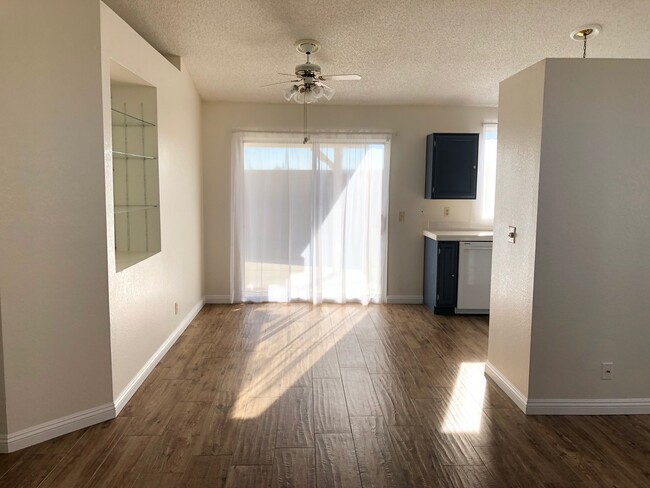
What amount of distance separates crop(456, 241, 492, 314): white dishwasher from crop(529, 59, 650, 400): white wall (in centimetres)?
245

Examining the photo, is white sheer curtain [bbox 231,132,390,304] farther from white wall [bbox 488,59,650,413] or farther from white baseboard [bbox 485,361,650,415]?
white baseboard [bbox 485,361,650,415]

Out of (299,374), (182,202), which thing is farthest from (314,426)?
(182,202)

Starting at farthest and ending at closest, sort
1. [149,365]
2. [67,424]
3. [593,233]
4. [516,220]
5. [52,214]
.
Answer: [149,365]
[516,220]
[593,233]
[67,424]
[52,214]

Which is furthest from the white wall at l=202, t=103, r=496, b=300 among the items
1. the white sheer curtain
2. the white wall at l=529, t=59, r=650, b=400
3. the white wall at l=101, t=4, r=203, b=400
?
the white wall at l=529, t=59, r=650, b=400

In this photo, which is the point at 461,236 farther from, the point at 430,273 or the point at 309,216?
the point at 309,216

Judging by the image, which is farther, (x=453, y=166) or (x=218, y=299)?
(x=218, y=299)

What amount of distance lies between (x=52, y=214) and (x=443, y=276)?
13.8 ft

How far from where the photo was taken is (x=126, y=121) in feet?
13.1

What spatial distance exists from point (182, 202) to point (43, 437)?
261 centimetres

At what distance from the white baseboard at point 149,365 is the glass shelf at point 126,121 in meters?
1.89

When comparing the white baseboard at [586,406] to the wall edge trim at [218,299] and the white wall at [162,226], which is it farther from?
the wall edge trim at [218,299]

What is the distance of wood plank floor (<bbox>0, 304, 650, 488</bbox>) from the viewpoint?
249cm

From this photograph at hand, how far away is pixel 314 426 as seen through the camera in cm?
301

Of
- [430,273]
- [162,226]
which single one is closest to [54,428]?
[162,226]
